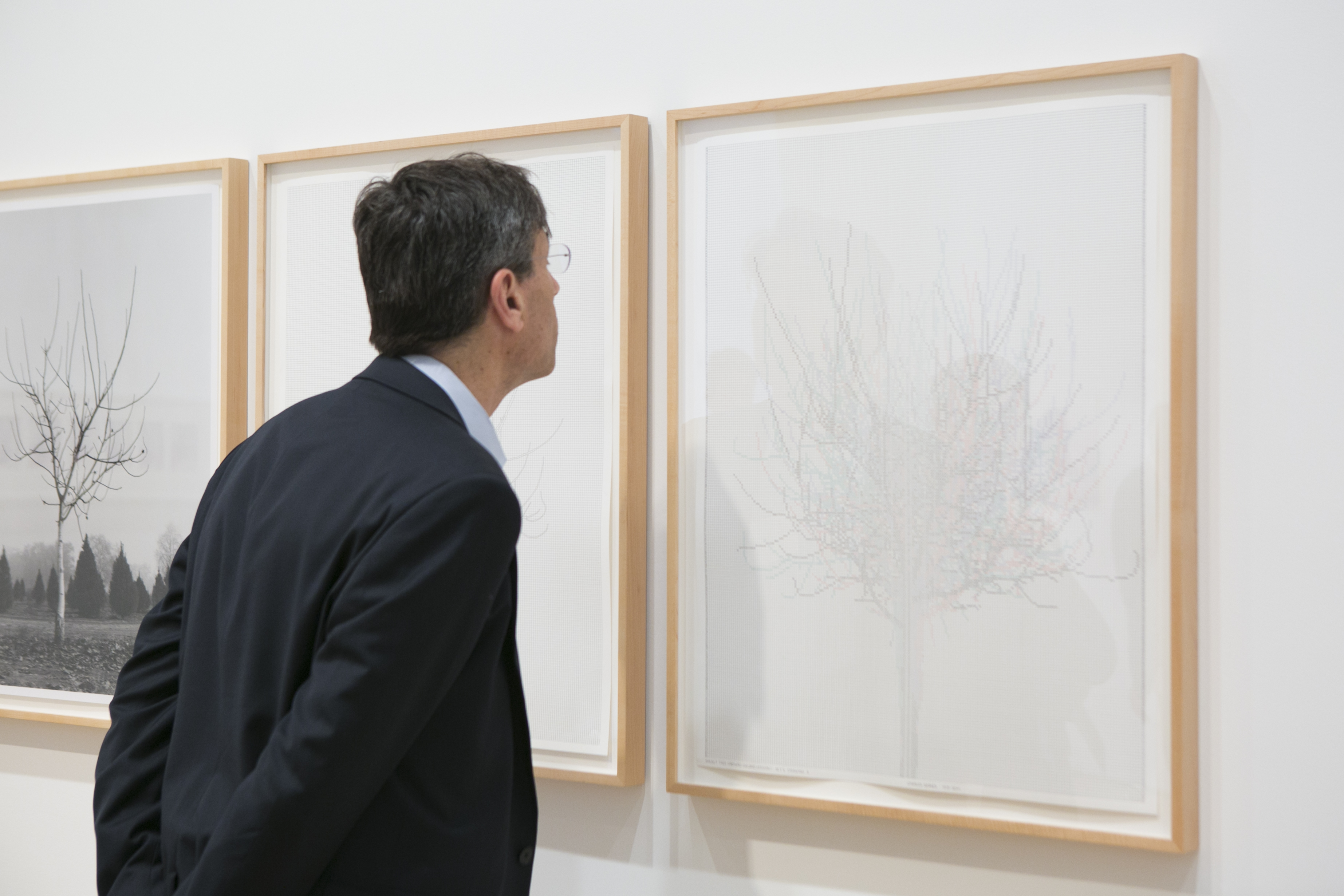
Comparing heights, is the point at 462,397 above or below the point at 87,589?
above

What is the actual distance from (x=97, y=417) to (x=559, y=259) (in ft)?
2.67

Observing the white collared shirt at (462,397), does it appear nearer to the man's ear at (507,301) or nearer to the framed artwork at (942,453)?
the man's ear at (507,301)

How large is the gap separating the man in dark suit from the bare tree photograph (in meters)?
0.52

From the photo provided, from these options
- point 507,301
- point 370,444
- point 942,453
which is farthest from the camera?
point 942,453

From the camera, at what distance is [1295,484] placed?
1098mm

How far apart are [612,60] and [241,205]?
60cm

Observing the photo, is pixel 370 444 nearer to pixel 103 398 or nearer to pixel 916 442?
pixel 916 442

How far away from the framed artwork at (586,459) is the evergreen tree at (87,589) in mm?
716

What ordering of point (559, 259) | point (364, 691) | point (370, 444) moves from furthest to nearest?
1. point (559, 259)
2. point (370, 444)
3. point (364, 691)

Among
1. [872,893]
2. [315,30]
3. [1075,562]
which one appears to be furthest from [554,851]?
[315,30]

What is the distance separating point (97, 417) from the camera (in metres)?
1.65

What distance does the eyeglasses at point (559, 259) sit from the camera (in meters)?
1.34

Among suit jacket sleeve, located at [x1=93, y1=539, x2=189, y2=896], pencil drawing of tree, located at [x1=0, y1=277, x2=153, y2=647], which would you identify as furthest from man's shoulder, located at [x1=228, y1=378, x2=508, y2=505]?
pencil drawing of tree, located at [x1=0, y1=277, x2=153, y2=647]

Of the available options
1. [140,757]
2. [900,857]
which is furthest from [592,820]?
[140,757]
